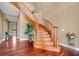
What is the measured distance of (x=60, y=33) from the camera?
2230 millimetres

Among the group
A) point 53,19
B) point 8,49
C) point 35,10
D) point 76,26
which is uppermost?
point 35,10

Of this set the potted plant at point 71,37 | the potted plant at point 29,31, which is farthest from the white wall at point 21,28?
the potted plant at point 71,37

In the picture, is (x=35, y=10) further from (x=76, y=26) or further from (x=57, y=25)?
(x=76, y=26)

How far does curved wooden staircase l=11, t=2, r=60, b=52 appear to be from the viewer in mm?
2209

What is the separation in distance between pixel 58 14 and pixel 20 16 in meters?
0.77

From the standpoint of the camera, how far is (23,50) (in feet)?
7.34

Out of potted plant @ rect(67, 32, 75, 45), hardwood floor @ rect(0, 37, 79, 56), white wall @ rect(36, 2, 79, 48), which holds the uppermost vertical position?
white wall @ rect(36, 2, 79, 48)

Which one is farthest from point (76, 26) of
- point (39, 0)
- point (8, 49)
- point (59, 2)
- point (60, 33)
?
point (8, 49)

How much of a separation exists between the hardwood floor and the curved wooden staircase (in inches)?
3.6

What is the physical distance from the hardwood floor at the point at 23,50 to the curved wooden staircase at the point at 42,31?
0.30 feet

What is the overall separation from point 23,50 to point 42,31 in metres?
0.55

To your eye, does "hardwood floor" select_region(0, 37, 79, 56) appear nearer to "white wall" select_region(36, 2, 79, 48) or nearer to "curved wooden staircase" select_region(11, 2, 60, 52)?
"curved wooden staircase" select_region(11, 2, 60, 52)

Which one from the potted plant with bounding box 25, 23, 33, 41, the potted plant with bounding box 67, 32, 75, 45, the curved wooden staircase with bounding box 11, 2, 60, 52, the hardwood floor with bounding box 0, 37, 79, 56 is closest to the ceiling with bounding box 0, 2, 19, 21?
the curved wooden staircase with bounding box 11, 2, 60, 52

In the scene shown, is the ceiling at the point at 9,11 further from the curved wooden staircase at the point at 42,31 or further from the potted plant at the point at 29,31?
the potted plant at the point at 29,31
